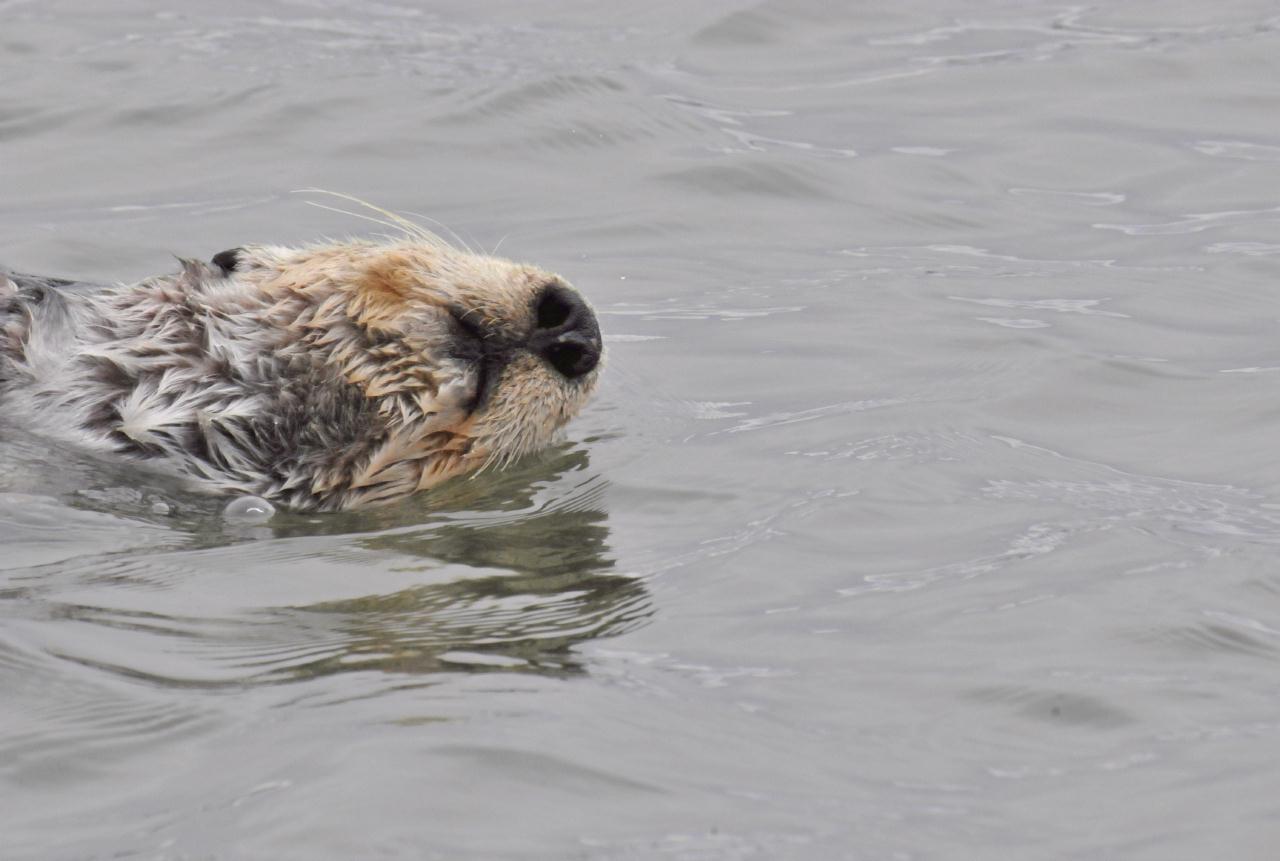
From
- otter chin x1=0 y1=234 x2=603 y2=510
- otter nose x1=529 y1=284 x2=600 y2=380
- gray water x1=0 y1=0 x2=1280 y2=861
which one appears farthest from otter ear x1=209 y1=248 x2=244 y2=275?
otter nose x1=529 y1=284 x2=600 y2=380

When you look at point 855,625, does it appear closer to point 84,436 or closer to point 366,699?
point 366,699

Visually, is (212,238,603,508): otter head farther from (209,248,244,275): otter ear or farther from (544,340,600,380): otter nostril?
(209,248,244,275): otter ear

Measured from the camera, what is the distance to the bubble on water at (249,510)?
4950mm

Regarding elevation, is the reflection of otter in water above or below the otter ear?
below

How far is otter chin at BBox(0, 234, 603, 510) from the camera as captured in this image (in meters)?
4.92

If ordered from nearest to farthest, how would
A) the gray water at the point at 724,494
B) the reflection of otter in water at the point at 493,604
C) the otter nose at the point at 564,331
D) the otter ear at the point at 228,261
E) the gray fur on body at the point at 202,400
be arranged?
the gray water at the point at 724,494, the reflection of otter in water at the point at 493,604, the gray fur on body at the point at 202,400, the otter nose at the point at 564,331, the otter ear at the point at 228,261

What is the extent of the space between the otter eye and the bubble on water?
2.92 feet

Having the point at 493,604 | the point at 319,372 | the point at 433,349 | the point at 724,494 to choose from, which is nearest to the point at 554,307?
the point at 433,349

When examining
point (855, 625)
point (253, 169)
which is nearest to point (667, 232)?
point (253, 169)

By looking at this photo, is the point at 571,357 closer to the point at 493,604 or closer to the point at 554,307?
the point at 554,307

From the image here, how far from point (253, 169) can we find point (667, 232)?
2.19 meters

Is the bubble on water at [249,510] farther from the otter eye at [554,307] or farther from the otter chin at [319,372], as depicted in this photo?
the otter eye at [554,307]

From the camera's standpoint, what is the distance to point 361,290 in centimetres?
498

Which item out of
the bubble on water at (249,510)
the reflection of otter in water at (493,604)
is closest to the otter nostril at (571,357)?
the reflection of otter in water at (493,604)
